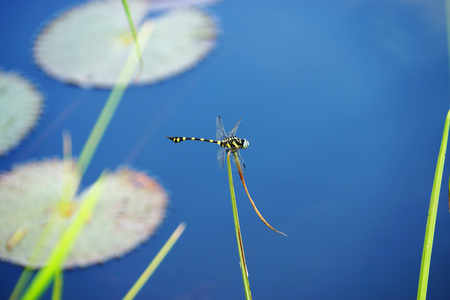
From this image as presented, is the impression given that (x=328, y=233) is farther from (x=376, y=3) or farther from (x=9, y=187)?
(x=376, y=3)

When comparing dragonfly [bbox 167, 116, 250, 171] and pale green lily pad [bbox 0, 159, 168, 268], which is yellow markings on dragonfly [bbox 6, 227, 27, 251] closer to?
pale green lily pad [bbox 0, 159, 168, 268]

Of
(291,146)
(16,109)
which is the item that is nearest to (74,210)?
(16,109)

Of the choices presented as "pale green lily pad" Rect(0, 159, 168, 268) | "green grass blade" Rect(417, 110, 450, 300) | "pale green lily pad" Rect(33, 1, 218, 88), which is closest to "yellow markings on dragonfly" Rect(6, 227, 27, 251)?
"pale green lily pad" Rect(0, 159, 168, 268)

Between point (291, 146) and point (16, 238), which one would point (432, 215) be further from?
point (16, 238)

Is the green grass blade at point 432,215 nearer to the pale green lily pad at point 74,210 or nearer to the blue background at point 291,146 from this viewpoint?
the blue background at point 291,146

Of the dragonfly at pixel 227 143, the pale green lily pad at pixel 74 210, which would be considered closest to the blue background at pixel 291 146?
the pale green lily pad at pixel 74 210
